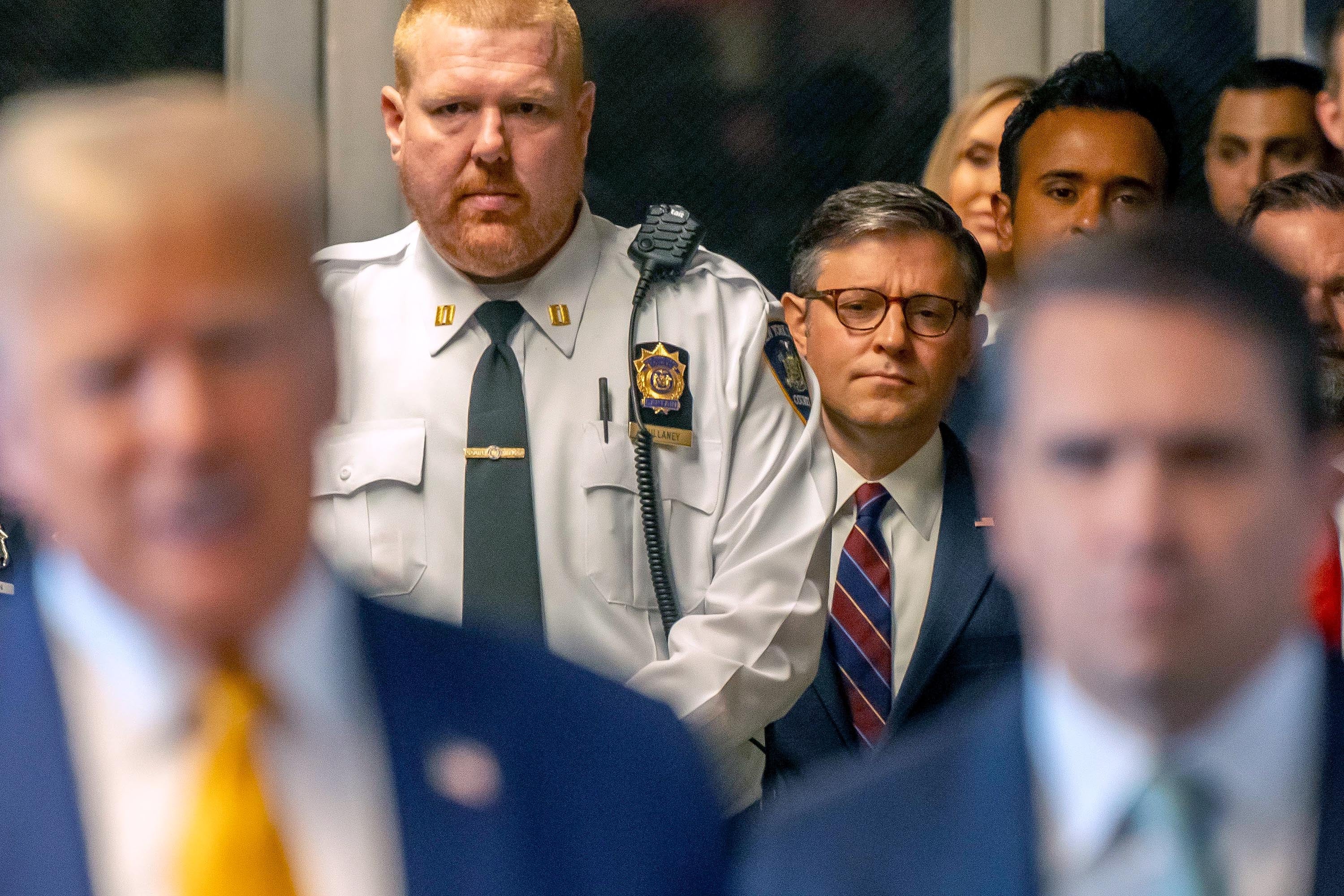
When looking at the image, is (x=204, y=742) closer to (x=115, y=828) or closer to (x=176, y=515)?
(x=115, y=828)

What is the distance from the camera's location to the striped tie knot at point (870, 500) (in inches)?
93.0

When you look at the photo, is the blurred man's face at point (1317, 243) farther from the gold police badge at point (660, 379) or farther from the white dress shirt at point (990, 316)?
the gold police badge at point (660, 379)

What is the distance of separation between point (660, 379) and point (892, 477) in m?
0.39

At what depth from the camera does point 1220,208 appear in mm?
2898

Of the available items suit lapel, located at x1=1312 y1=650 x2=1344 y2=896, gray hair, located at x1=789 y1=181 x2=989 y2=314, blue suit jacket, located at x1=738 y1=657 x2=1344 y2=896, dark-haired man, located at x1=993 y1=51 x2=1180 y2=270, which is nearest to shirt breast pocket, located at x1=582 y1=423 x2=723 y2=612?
gray hair, located at x1=789 y1=181 x2=989 y2=314

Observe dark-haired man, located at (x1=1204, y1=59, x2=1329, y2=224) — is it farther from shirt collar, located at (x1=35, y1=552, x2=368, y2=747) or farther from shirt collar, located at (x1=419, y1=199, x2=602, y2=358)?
shirt collar, located at (x1=35, y1=552, x2=368, y2=747)

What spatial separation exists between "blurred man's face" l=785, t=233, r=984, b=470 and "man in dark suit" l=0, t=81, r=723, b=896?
1513mm

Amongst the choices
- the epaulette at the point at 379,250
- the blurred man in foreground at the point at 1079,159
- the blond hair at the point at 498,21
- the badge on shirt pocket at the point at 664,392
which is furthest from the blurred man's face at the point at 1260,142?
the epaulette at the point at 379,250

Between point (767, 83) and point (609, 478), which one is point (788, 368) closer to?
point (609, 478)

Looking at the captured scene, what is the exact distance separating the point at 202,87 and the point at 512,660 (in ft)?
1.14

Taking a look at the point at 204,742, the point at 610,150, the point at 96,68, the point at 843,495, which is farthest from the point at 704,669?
the point at 96,68

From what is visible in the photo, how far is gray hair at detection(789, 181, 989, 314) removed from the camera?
2453 millimetres

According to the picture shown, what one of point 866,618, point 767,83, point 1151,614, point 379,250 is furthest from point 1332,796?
point 767,83

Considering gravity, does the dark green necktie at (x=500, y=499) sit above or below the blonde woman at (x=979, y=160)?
below
